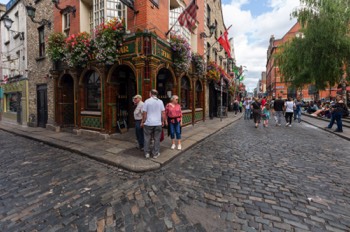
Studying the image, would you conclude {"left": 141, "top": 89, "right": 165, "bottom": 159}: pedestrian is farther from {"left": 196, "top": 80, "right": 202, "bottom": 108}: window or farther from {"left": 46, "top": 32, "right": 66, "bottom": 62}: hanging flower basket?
{"left": 196, "top": 80, "right": 202, "bottom": 108}: window

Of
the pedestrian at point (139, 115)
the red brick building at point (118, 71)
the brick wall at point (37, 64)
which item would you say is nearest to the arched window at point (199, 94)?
the red brick building at point (118, 71)

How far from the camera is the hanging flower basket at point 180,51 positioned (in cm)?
861

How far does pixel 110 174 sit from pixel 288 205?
3.62m

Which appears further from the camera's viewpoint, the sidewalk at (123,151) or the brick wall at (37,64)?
the brick wall at (37,64)

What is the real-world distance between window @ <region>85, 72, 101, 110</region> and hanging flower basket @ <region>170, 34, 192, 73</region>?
12.7 feet

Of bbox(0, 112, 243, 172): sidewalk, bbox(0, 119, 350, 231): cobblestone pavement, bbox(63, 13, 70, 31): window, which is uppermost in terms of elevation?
bbox(63, 13, 70, 31): window

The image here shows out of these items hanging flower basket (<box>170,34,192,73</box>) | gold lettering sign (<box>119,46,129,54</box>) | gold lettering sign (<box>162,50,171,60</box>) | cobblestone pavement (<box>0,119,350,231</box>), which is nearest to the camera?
cobblestone pavement (<box>0,119,350,231</box>)

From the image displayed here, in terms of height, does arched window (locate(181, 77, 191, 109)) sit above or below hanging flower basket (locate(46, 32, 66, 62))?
below

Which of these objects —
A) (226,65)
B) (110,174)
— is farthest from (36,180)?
(226,65)

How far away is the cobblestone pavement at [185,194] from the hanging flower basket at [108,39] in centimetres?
408

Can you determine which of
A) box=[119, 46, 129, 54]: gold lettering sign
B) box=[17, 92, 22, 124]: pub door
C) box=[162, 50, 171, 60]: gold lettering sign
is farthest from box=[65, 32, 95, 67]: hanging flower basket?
box=[17, 92, 22, 124]: pub door

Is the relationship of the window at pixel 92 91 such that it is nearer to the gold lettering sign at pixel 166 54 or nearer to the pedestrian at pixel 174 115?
the gold lettering sign at pixel 166 54

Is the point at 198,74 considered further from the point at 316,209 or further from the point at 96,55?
the point at 316,209

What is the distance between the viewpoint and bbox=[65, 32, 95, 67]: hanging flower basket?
7602 millimetres
